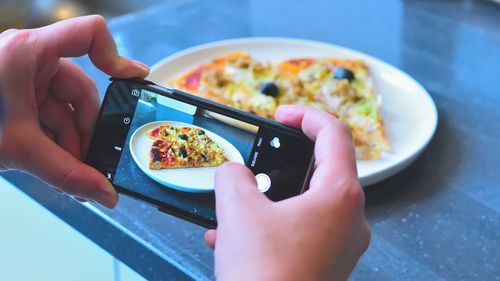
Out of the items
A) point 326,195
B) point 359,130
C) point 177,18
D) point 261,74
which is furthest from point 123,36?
point 326,195

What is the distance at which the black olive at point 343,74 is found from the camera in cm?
87

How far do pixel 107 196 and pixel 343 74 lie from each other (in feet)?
1.37

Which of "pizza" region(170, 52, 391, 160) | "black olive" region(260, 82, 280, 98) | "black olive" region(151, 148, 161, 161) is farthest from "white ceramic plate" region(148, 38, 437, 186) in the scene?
"black olive" region(151, 148, 161, 161)

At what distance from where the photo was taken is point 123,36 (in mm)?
1036

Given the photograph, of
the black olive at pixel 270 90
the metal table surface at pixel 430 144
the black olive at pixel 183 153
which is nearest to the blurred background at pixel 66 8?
the metal table surface at pixel 430 144

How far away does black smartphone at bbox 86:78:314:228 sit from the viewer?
540 mm

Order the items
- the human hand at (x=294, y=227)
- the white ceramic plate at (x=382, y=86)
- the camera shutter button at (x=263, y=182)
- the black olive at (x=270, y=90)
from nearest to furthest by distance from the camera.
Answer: the human hand at (x=294, y=227) < the camera shutter button at (x=263, y=182) < the white ceramic plate at (x=382, y=86) < the black olive at (x=270, y=90)

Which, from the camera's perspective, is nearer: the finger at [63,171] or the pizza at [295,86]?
the finger at [63,171]

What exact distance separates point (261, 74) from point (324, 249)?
1.62 feet

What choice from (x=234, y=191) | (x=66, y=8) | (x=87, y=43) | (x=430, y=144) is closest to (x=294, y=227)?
(x=234, y=191)

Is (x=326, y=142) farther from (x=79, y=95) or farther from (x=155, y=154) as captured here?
(x=79, y=95)

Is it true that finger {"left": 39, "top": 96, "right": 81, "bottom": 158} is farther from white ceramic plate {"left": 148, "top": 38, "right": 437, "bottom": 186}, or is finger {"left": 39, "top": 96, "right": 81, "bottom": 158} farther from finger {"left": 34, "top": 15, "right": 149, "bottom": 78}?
white ceramic plate {"left": 148, "top": 38, "right": 437, "bottom": 186}

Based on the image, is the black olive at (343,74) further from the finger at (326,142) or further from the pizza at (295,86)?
the finger at (326,142)

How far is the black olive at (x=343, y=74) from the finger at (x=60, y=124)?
381 millimetres
